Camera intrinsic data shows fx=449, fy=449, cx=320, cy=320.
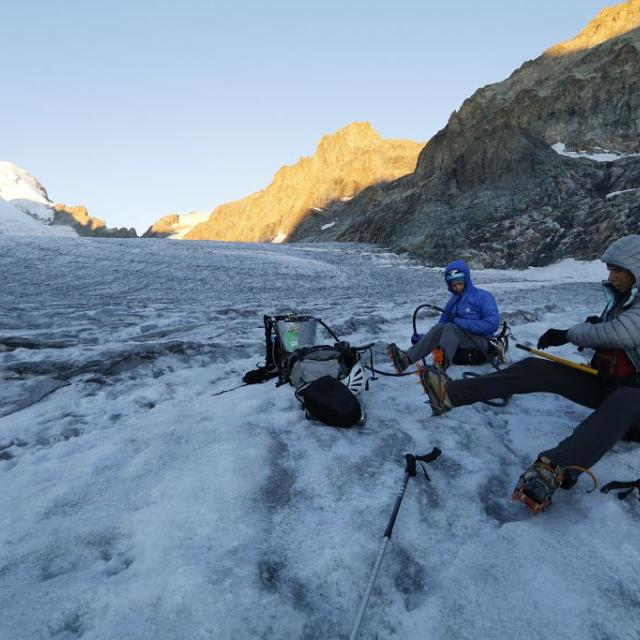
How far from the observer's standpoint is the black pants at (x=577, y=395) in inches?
118

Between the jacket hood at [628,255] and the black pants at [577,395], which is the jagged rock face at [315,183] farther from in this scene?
the jacket hood at [628,255]

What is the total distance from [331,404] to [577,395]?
2090mm

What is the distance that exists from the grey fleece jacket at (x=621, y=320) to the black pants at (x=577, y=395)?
32 centimetres

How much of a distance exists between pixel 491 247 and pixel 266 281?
20631 mm

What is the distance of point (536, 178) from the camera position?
38.0 meters

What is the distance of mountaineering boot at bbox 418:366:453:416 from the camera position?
401 cm

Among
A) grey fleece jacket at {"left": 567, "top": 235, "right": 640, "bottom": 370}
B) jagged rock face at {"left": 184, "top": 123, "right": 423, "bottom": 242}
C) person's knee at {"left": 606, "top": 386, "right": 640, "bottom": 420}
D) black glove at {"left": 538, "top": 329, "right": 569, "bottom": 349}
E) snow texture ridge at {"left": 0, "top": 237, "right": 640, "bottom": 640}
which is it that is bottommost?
snow texture ridge at {"left": 0, "top": 237, "right": 640, "bottom": 640}

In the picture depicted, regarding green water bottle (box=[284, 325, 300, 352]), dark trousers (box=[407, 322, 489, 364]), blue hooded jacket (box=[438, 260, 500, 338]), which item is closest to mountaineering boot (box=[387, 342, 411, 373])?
dark trousers (box=[407, 322, 489, 364])

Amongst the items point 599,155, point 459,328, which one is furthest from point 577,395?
point 599,155

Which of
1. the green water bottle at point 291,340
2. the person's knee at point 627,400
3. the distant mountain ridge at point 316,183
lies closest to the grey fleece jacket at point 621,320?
the person's knee at point 627,400

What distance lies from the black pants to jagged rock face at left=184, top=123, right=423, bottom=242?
98851 mm

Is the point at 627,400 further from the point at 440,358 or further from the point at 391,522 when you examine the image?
the point at 440,358

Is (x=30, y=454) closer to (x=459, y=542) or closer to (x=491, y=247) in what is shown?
(x=459, y=542)

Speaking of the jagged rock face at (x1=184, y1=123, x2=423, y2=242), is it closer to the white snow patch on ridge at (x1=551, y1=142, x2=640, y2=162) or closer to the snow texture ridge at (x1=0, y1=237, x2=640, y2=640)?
the white snow patch on ridge at (x1=551, y1=142, x2=640, y2=162)
